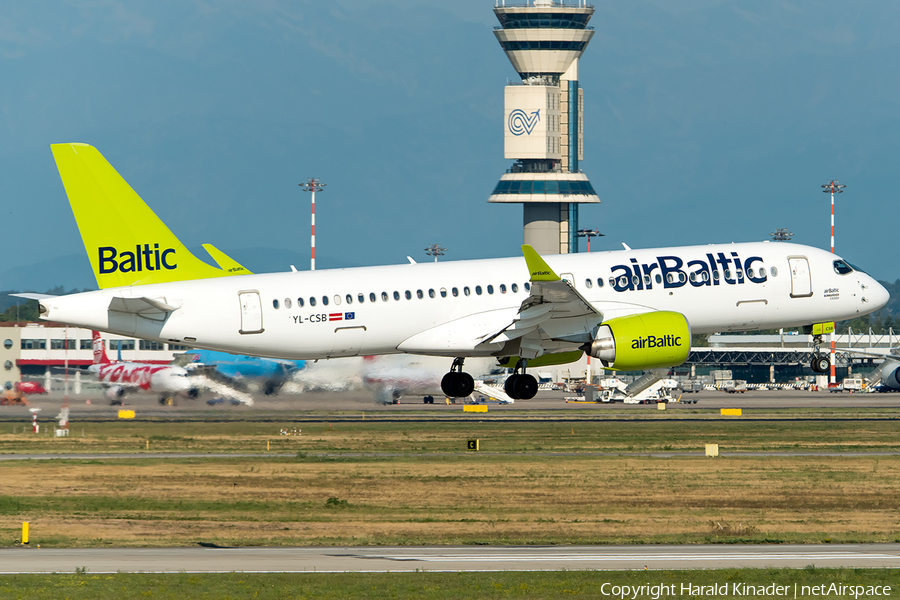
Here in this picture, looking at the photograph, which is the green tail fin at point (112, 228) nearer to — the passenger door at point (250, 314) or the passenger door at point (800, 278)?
the passenger door at point (250, 314)

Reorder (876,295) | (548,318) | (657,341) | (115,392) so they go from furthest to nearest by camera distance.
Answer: (115,392) < (876,295) < (548,318) < (657,341)

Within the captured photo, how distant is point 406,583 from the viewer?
27750 millimetres

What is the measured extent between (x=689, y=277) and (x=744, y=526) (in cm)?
1015

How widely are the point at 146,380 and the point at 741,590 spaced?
5916cm

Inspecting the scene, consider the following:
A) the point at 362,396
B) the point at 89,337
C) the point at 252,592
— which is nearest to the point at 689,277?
the point at 252,592

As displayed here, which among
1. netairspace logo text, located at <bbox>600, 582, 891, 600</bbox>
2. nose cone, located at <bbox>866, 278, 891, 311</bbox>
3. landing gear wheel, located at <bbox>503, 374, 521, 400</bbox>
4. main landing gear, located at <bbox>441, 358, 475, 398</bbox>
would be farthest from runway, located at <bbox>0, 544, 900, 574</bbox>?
nose cone, located at <bbox>866, 278, 891, 311</bbox>

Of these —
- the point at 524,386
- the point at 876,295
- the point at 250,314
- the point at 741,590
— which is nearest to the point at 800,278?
the point at 876,295

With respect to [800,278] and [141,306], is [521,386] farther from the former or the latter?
[141,306]

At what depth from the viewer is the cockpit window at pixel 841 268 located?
48938mm

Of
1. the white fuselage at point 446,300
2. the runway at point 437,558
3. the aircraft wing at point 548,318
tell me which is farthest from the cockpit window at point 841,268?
the runway at point 437,558

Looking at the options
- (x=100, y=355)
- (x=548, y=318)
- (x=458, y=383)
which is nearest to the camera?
(x=548, y=318)

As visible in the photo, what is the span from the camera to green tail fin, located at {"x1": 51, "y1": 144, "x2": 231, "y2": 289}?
43250 mm

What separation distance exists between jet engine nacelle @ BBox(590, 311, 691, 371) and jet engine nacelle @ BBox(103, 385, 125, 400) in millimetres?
42140

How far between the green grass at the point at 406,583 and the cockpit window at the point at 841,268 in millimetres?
21595
